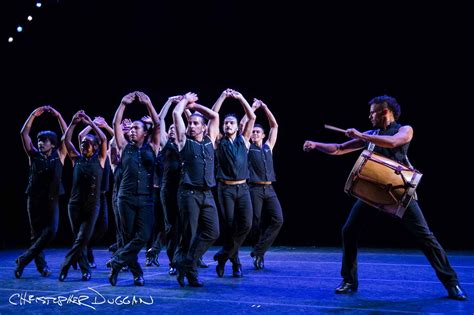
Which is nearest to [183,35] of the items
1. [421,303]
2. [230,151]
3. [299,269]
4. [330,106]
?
[330,106]

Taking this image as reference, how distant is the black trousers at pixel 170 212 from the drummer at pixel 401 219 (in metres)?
2.26

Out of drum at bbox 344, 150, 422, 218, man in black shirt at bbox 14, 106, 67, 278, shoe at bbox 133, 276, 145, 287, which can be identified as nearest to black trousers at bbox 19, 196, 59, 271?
man in black shirt at bbox 14, 106, 67, 278

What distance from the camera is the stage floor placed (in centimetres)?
408

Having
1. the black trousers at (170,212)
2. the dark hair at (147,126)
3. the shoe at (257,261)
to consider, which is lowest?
the shoe at (257,261)

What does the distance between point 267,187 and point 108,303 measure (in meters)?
2.99

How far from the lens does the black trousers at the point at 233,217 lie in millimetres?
5750

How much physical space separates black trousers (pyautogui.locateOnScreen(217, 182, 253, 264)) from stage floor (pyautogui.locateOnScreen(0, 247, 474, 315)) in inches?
13.2

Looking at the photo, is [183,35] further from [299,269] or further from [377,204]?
[377,204]

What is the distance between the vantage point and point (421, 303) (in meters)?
4.18

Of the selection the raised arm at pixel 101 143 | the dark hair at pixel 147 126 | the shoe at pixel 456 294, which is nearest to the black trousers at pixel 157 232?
the raised arm at pixel 101 143

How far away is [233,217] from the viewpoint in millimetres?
5883

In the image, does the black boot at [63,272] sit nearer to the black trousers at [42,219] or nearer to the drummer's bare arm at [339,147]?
the black trousers at [42,219]

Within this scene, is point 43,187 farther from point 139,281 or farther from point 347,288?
point 347,288

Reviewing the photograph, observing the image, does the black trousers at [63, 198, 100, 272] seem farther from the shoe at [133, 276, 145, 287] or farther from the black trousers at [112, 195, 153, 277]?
the shoe at [133, 276, 145, 287]
